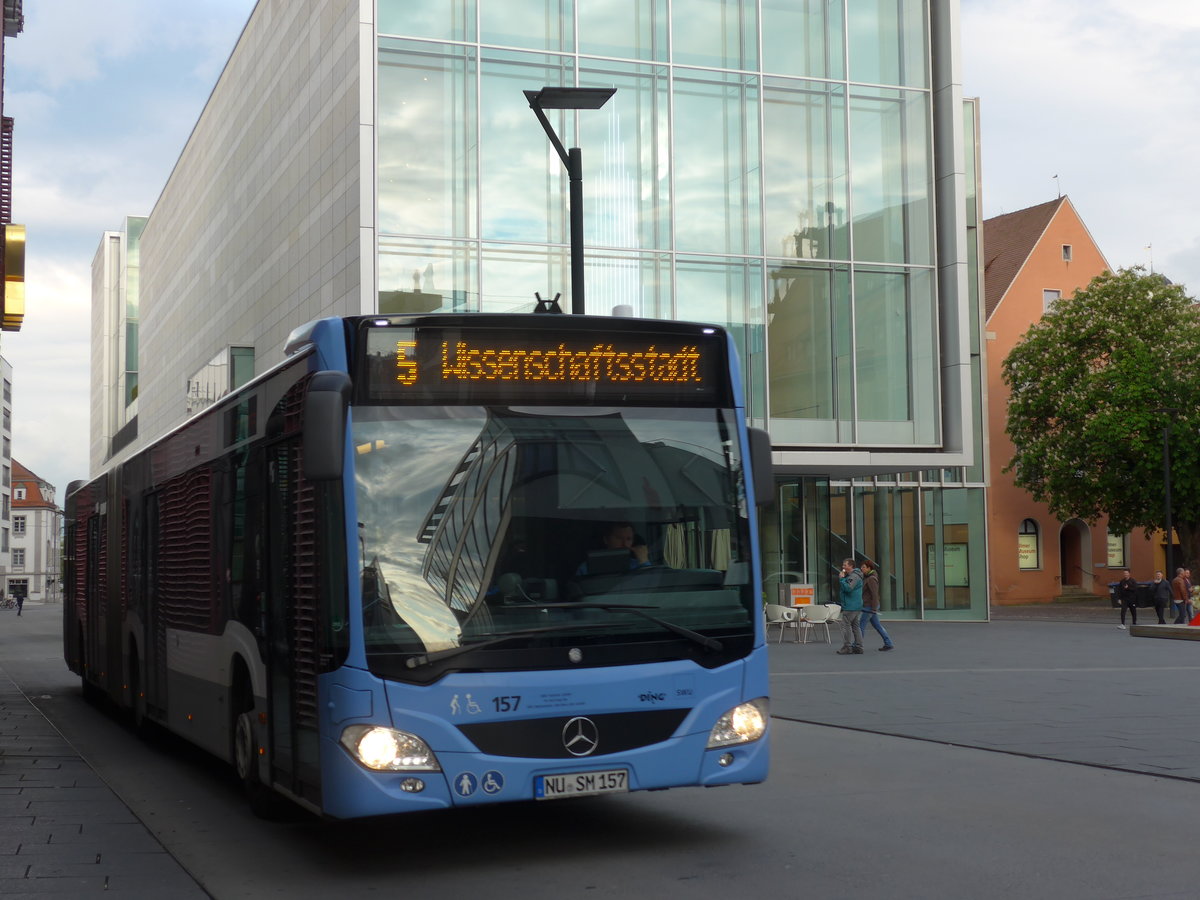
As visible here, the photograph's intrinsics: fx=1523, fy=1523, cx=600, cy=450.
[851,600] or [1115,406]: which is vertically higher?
[1115,406]

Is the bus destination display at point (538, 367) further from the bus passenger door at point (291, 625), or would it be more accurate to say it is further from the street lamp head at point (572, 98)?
the street lamp head at point (572, 98)

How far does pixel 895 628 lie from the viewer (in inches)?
1444

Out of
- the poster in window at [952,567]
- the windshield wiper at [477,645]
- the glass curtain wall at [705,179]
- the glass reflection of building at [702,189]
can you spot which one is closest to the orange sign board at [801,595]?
the glass reflection of building at [702,189]

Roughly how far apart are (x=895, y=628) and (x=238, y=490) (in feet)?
95.1

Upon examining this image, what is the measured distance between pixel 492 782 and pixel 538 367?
2120mm

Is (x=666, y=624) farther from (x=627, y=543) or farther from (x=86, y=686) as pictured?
(x=86, y=686)

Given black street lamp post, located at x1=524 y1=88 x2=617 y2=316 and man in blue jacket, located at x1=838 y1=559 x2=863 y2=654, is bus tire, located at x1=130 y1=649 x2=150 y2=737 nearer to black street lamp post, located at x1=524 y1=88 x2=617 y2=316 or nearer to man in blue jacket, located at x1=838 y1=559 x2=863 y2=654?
black street lamp post, located at x1=524 y1=88 x2=617 y2=316

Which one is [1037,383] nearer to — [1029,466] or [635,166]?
[1029,466]

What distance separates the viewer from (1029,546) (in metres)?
62.4

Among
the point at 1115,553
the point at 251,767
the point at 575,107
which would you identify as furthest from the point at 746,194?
the point at 1115,553

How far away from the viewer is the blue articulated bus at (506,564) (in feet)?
23.9

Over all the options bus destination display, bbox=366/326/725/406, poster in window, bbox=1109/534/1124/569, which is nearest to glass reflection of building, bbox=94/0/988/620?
bus destination display, bbox=366/326/725/406

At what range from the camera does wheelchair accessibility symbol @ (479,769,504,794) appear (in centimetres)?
729

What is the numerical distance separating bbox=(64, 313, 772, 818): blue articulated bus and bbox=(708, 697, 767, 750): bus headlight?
0.04ft
